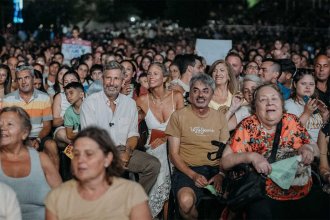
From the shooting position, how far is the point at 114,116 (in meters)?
7.15

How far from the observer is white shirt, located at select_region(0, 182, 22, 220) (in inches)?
180

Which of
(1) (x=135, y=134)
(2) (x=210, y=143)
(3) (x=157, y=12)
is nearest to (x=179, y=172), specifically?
(2) (x=210, y=143)

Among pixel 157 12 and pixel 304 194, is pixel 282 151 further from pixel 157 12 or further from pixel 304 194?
pixel 157 12

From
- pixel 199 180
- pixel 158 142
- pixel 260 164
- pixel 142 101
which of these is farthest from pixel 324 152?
pixel 142 101

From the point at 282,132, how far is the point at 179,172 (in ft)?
4.50

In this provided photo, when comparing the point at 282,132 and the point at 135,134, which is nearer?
the point at 282,132

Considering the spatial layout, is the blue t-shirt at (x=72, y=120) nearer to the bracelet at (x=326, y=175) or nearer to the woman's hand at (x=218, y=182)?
the woman's hand at (x=218, y=182)

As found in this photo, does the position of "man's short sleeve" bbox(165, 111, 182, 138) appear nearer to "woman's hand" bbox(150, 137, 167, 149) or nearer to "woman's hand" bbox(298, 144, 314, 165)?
"woman's hand" bbox(150, 137, 167, 149)

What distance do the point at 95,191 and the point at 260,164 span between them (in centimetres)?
144

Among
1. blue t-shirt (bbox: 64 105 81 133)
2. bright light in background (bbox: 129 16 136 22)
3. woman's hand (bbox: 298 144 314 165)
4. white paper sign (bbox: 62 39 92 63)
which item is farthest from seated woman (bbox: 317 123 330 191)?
bright light in background (bbox: 129 16 136 22)

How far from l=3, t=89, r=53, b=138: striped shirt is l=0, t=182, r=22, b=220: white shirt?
3.60 meters

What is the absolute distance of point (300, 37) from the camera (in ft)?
116

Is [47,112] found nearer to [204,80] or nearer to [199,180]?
[204,80]

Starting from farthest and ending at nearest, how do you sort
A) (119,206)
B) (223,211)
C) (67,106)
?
(67,106)
(223,211)
(119,206)
